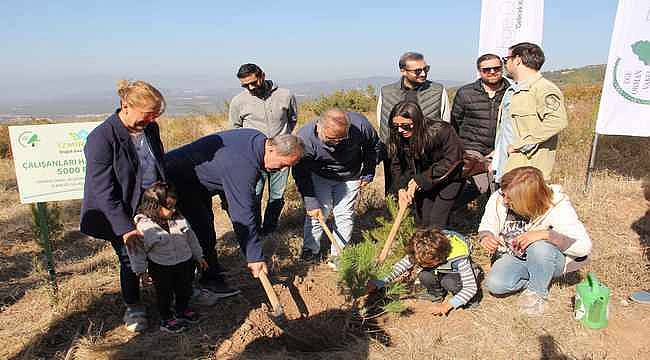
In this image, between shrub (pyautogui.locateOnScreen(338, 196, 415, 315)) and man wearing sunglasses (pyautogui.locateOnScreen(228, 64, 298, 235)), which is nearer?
shrub (pyautogui.locateOnScreen(338, 196, 415, 315))

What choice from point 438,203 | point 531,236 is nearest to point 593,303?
point 531,236

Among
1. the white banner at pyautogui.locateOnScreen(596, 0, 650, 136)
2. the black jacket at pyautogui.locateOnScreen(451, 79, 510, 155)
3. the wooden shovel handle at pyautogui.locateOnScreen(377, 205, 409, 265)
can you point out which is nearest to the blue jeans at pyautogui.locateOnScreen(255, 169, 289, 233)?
the wooden shovel handle at pyautogui.locateOnScreen(377, 205, 409, 265)

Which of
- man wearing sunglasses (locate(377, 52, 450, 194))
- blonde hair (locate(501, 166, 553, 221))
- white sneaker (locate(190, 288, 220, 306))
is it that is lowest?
white sneaker (locate(190, 288, 220, 306))

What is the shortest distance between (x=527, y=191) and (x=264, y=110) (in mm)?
2772

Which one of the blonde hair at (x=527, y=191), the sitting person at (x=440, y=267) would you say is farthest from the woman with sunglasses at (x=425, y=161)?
the blonde hair at (x=527, y=191)

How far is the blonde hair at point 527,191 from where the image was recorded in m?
3.12

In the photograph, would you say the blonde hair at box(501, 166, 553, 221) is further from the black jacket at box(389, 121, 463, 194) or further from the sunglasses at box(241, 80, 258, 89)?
the sunglasses at box(241, 80, 258, 89)

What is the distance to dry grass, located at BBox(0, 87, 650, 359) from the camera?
121 inches

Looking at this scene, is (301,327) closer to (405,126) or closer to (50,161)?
(405,126)

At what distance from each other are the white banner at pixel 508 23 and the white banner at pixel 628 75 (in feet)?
2.80

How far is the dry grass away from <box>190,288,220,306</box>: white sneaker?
9 cm

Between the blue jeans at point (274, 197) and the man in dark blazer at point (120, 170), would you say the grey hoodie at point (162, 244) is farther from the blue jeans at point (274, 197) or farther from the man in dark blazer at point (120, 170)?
the blue jeans at point (274, 197)

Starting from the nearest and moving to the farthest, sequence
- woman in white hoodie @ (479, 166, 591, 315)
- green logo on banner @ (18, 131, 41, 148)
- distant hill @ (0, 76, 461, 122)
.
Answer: woman in white hoodie @ (479, 166, 591, 315) < green logo on banner @ (18, 131, 41, 148) < distant hill @ (0, 76, 461, 122)

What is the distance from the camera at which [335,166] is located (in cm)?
393
